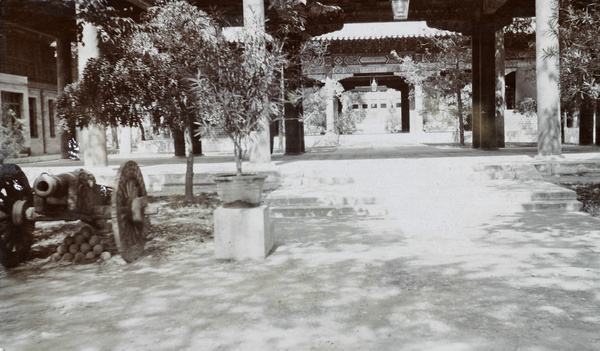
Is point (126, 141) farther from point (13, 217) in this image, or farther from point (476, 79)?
point (13, 217)

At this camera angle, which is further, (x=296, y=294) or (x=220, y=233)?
(x=220, y=233)

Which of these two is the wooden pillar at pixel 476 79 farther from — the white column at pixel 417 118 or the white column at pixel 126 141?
the white column at pixel 126 141

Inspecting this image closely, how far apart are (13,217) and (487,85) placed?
12.7 metres

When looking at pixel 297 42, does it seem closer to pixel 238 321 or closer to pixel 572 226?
pixel 572 226

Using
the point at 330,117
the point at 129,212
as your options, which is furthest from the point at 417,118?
the point at 129,212

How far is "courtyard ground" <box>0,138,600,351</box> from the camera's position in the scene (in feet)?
10.9

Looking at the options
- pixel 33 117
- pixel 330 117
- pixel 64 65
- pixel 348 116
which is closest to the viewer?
Answer: pixel 64 65

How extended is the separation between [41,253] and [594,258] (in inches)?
227

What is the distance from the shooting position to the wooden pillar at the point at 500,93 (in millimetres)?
15570

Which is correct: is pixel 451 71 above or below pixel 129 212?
above

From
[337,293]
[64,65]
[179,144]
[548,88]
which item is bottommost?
[337,293]

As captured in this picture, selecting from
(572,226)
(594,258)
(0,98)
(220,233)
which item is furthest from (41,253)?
(0,98)

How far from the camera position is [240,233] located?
5.46 metres

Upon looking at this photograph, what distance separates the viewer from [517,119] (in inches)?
824
